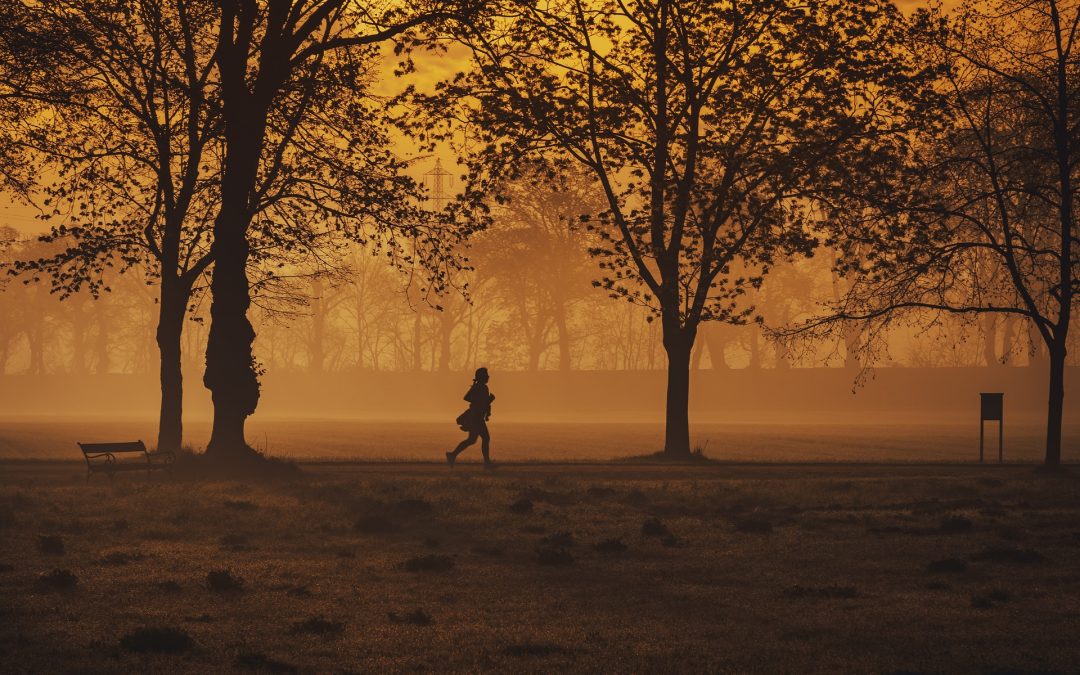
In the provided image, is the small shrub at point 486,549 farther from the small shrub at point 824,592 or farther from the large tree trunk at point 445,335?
the large tree trunk at point 445,335

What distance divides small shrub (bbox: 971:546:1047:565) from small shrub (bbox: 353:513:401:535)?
7155 mm

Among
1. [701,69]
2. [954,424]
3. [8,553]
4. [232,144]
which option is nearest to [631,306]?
[954,424]

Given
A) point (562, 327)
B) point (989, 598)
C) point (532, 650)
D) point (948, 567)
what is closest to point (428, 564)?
point (532, 650)

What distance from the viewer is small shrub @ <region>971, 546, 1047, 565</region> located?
13914 millimetres

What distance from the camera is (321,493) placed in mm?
20484

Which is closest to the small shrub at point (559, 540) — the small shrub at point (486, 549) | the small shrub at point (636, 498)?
the small shrub at point (486, 549)

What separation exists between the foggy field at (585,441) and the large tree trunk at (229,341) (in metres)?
7.67

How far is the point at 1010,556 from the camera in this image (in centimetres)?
1412

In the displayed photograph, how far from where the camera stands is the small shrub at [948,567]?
13.4 metres

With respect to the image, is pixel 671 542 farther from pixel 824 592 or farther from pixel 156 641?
pixel 156 641

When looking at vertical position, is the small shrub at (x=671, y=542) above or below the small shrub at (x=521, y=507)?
below

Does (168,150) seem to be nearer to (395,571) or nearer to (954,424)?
(395,571)

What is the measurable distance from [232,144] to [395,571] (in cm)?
1327

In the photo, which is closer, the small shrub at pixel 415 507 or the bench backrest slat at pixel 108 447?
the small shrub at pixel 415 507
